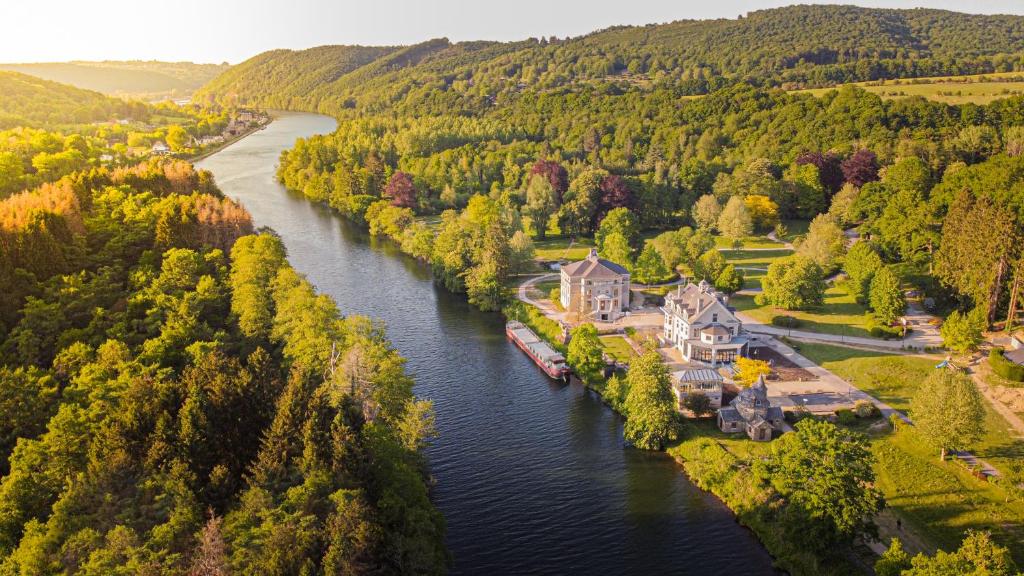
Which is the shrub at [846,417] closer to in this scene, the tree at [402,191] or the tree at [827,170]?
the tree at [827,170]

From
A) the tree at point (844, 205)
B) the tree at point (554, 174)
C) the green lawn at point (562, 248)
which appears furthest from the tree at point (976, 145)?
the tree at point (554, 174)

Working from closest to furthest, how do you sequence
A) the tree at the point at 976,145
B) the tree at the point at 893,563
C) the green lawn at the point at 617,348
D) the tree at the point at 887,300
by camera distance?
1. the tree at the point at 893,563
2. the green lawn at the point at 617,348
3. the tree at the point at 887,300
4. the tree at the point at 976,145

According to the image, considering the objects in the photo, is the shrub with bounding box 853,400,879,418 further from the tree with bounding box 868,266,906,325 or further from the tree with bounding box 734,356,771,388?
the tree with bounding box 868,266,906,325

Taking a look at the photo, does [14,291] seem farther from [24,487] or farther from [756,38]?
[756,38]

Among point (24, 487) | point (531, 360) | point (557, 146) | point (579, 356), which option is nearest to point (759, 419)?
point (579, 356)

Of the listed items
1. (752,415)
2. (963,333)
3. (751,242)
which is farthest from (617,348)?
(751,242)

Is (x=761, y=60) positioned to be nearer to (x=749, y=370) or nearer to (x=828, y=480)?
(x=749, y=370)

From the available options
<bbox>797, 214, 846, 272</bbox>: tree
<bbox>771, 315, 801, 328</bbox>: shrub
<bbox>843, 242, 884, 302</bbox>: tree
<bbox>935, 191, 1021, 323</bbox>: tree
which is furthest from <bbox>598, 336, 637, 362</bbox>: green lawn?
<bbox>935, 191, 1021, 323</bbox>: tree
